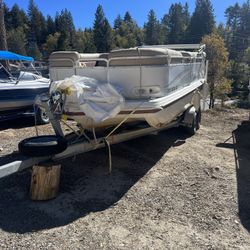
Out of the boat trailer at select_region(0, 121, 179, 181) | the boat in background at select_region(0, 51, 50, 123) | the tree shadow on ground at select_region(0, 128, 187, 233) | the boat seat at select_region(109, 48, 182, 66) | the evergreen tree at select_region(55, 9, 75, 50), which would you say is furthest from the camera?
the evergreen tree at select_region(55, 9, 75, 50)

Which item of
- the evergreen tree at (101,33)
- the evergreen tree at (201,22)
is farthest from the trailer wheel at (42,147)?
the evergreen tree at (201,22)

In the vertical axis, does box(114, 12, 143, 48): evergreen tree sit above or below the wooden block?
above

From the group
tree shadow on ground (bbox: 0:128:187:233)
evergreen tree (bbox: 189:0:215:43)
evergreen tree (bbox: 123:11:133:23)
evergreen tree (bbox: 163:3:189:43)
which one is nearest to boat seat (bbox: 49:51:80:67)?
tree shadow on ground (bbox: 0:128:187:233)

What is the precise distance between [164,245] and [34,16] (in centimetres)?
8908

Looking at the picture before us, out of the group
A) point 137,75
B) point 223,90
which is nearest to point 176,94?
point 137,75

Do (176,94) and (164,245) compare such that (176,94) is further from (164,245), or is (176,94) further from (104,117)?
(164,245)

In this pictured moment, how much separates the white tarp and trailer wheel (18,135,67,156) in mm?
563

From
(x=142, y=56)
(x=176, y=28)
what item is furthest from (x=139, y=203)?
(x=176, y=28)

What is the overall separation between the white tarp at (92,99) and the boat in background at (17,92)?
12.3ft

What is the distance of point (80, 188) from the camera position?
4.79 m

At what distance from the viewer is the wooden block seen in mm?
4348

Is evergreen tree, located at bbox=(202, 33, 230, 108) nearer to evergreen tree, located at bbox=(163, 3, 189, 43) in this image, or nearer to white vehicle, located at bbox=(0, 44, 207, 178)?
white vehicle, located at bbox=(0, 44, 207, 178)

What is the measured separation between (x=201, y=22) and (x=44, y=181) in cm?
7889

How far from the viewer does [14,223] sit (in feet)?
12.7
